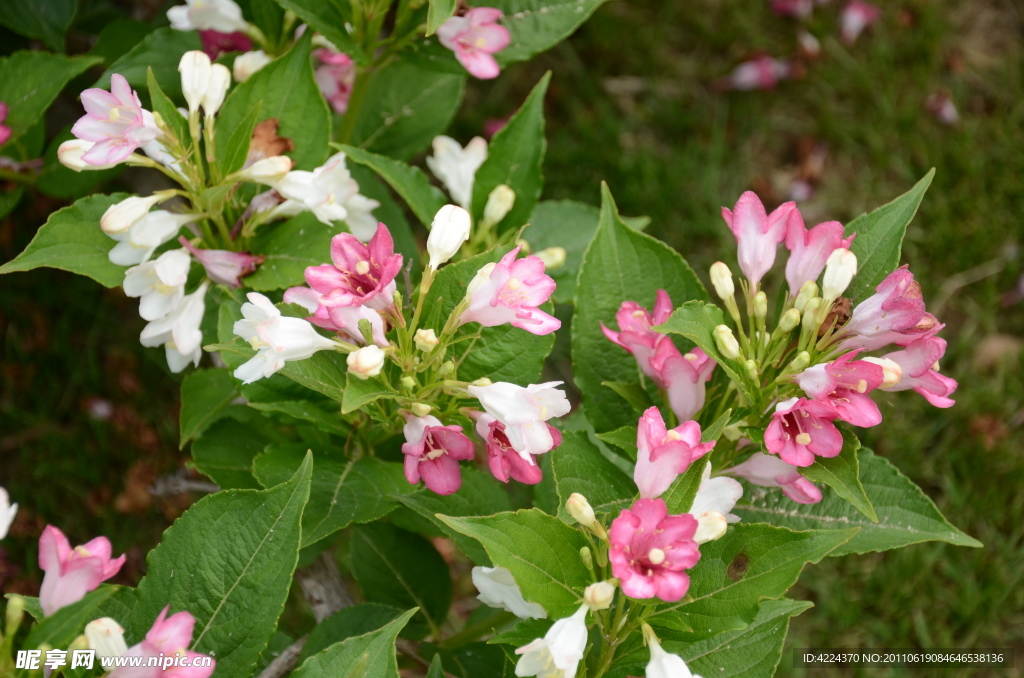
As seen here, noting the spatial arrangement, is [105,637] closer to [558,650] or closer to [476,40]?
[558,650]

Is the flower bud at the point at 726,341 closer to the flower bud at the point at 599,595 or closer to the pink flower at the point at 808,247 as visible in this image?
the pink flower at the point at 808,247

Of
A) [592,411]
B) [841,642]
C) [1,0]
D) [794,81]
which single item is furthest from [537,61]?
[841,642]

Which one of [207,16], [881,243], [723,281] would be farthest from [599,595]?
[207,16]

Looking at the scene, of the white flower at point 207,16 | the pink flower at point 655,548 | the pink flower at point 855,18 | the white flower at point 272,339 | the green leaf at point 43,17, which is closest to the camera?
the pink flower at point 655,548

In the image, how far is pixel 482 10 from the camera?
218 centimetres

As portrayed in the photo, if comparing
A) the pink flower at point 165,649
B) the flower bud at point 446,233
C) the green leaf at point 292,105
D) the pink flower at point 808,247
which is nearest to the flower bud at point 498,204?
the green leaf at point 292,105

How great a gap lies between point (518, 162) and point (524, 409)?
964 mm

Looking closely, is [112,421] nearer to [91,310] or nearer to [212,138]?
[91,310]

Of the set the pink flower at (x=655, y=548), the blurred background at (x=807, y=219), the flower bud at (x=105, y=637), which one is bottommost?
the blurred background at (x=807, y=219)

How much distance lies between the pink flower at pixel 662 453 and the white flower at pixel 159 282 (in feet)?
3.47

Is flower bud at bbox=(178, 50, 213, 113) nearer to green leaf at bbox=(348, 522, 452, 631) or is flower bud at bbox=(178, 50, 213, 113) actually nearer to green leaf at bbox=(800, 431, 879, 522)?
green leaf at bbox=(348, 522, 452, 631)

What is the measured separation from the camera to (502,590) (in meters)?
1.74

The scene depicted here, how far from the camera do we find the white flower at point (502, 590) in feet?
5.62

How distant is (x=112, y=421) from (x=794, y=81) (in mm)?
3461
